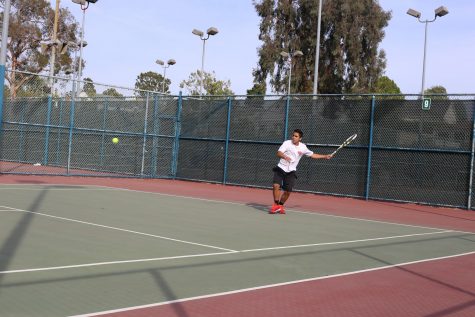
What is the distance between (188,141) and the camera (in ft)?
71.2

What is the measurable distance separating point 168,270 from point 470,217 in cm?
1047

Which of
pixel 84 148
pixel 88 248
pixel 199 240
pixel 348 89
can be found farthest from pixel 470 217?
pixel 348 89

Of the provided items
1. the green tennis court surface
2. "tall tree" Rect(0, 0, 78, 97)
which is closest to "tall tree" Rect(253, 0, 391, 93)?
"tall tree" Rect(0, 0, 78, 97)

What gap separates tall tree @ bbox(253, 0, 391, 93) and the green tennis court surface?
103 feet

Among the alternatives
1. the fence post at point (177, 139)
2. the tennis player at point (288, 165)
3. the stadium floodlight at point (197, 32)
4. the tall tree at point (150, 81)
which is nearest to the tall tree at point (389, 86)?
the tall tree at point (150, 81)

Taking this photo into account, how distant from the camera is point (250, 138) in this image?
A: 20109mm

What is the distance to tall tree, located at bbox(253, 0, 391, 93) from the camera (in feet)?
139

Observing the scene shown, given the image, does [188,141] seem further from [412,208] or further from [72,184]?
[412,208]

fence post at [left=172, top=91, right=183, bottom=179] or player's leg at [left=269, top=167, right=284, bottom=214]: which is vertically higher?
fence post at [left=172, top=91, right=183, bottom=179]

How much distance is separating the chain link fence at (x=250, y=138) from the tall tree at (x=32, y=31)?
20.8 meters

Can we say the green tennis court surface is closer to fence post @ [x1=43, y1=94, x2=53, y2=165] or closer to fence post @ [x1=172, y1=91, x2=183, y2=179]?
fence post @ [x1=172, y1=91, x2=183, y2=179]

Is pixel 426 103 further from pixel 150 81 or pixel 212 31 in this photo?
pixel 150 81

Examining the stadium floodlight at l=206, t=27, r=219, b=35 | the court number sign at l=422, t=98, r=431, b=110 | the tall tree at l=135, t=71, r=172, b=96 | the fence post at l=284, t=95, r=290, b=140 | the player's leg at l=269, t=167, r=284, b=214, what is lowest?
the player's leg at l=269, t=167, r=284, b=214

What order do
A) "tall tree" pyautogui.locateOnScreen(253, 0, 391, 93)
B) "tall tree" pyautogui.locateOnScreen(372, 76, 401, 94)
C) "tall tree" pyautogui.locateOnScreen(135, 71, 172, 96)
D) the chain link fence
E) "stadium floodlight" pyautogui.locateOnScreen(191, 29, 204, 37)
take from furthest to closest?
"tall tree" pyautogui.locateOnScreen(135, 71, 172, 96)
"tall tree" pyautogui.locateOnScreen(372, 76, 401, 94)
"tall tree" pyautogui.locateOnScreen(253, 0, 391, 93)
"stadium floodlight" pyautogui.locateOnScreen(191, 29, 204, 37)
the chain link fence
